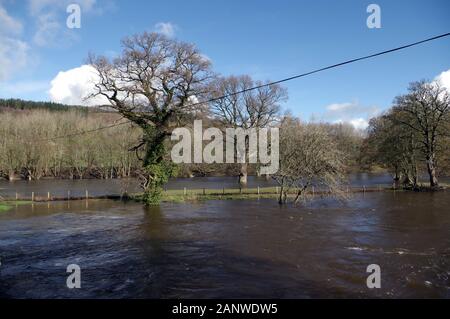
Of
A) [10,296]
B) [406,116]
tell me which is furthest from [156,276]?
[406,116]

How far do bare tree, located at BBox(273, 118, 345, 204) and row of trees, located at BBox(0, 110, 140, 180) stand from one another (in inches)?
1567

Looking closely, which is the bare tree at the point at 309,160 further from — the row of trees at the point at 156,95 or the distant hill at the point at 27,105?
the distant hill at the point at 27,105

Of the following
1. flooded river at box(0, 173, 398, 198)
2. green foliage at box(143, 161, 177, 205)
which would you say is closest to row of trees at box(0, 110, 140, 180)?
flooded river at box(0, 173, 398, 198)

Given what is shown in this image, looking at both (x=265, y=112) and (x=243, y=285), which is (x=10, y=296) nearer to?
(x=243, y=285)

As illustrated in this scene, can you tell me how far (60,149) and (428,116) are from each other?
2194 inches

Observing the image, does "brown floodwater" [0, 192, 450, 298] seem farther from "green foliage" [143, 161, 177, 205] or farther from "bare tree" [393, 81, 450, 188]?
"bare tree" [393, 81, 450, 188]

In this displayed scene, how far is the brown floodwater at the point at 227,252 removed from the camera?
10625 millimetres

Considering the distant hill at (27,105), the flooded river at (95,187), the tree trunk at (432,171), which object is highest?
the distant hill at (27,105)

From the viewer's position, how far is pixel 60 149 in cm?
6606

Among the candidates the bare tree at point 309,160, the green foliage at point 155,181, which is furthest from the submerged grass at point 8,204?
the bare tree at point 309,160

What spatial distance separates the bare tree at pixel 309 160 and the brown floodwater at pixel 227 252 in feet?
7.13

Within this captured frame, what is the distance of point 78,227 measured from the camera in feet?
66.4

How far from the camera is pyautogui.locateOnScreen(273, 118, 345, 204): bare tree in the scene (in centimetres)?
2592

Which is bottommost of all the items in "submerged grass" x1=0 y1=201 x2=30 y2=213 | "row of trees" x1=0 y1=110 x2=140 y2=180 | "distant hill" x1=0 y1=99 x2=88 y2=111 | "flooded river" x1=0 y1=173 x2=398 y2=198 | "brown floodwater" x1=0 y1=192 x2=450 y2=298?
"brown floodwater" x1=0 y1=192 x2=450 y2=298
